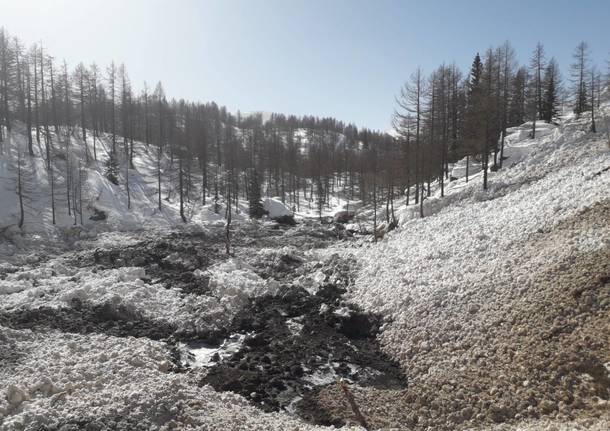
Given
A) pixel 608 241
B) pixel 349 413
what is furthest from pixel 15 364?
pixel 608 241

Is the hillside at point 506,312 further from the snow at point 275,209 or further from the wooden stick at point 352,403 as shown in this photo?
the snow at point 275,209

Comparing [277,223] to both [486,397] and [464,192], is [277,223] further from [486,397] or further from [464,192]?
[486,397]

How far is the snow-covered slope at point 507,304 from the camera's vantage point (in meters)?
8.98

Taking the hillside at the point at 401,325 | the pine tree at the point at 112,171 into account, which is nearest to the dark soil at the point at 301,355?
the hillside at the point at 401,325

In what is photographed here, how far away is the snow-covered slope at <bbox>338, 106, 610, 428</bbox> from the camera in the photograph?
29.5 ft

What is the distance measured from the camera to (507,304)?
1200cm

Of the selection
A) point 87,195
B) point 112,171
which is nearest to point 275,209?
point 112,171

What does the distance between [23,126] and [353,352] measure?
61311 mm

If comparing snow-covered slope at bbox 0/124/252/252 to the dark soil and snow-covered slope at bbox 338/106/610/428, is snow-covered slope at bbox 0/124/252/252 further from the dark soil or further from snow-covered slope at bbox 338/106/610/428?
snow-covered slope at bbox 338/106/610/428

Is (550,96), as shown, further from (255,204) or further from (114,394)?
(114,394)

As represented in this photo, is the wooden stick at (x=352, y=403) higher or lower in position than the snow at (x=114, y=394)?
lower

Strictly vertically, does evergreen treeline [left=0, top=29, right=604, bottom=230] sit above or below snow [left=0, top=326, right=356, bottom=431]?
above

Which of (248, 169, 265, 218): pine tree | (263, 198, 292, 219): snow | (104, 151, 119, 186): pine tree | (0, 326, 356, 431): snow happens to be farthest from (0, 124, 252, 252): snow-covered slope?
(0, 326, 356, 431): snow

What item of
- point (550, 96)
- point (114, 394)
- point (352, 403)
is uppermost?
point (550, 96)
